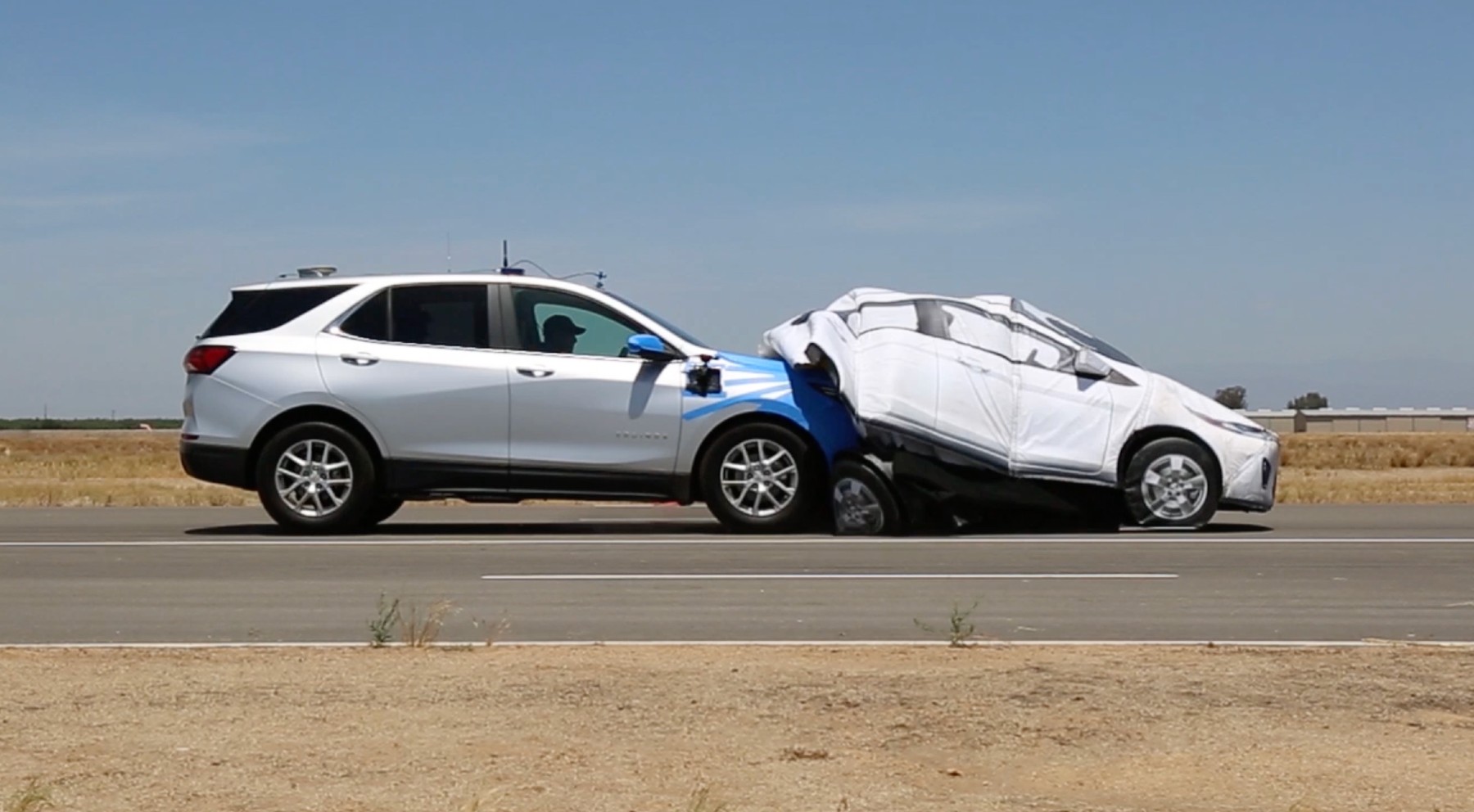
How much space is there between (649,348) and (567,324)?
0.76 m

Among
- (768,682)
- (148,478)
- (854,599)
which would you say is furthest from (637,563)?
(148,478)

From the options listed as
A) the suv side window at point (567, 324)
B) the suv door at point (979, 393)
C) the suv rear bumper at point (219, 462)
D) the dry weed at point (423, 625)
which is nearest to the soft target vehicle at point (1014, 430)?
the suv door at point (979, 393)

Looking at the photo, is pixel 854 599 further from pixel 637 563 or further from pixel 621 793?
pixel 621 793

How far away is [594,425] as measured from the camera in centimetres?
1398

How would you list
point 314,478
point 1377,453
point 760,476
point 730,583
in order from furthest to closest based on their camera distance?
point 1377,453, point 314,478, point 760,476, point 730,583

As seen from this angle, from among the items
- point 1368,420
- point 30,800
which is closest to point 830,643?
point 30,800

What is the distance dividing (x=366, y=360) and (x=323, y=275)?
3.01ft

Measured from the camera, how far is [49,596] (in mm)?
10805

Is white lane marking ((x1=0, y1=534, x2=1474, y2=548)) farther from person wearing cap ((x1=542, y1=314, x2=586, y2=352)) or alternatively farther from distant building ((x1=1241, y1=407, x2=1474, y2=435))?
distant building ((x1=1241, y1=407, x2=1474, y2=435))

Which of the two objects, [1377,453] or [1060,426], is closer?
[1060,426]

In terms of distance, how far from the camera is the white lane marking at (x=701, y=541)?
13.4m

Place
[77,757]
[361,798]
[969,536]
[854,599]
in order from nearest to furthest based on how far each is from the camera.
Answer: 1. [361,798]
2. [77,757]
3. [854,599]
4. [969,536]

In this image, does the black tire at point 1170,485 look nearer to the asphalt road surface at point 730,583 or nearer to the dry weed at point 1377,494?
the asphalt road surface at point 730,583

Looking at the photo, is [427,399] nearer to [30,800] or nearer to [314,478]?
[314,478]
